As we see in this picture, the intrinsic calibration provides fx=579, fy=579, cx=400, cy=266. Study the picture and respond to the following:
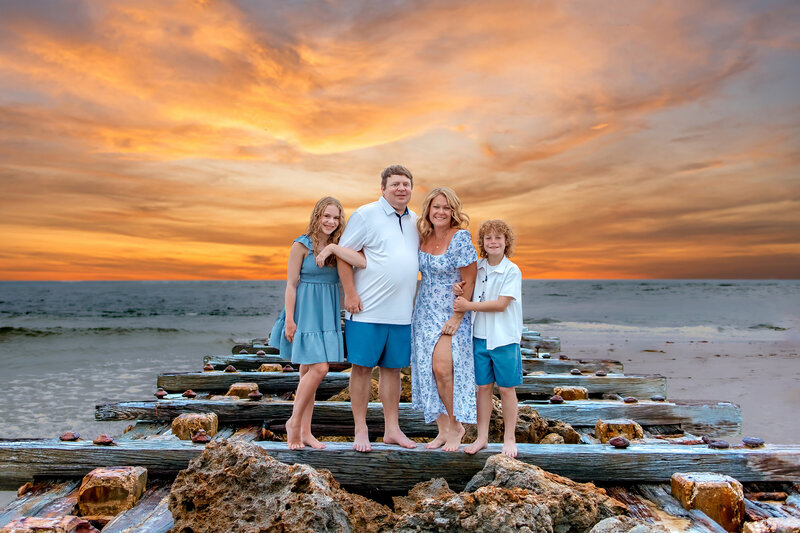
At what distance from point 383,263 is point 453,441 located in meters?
1.19

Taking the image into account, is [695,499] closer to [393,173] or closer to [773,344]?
[393,173]

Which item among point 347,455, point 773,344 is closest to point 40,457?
point 347,455

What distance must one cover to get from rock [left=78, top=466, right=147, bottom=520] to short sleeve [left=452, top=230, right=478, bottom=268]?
86.6 inches

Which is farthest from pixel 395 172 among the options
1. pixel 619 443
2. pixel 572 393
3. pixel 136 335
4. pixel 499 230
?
pixel 136 335

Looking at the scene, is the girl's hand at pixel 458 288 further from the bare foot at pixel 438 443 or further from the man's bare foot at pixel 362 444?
the man's bare foot at pixel 362 444

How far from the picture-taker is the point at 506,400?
11.8 ft

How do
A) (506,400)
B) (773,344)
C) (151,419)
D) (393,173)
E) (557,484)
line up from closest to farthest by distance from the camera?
(557,484) → (506,400) → (393,173) → (151,419) → (773,344)

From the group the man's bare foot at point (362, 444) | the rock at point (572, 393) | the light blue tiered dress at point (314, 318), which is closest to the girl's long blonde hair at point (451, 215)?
the light blue tiered dress at point (314, 318)

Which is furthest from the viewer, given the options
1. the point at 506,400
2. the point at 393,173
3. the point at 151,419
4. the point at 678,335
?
the point at 678,335

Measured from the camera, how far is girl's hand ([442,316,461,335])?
3.68m

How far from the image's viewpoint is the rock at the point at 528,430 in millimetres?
3920

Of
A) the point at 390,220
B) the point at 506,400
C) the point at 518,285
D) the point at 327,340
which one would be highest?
the point at 390,220

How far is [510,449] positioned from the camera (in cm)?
328

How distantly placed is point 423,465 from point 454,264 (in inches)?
48.9
